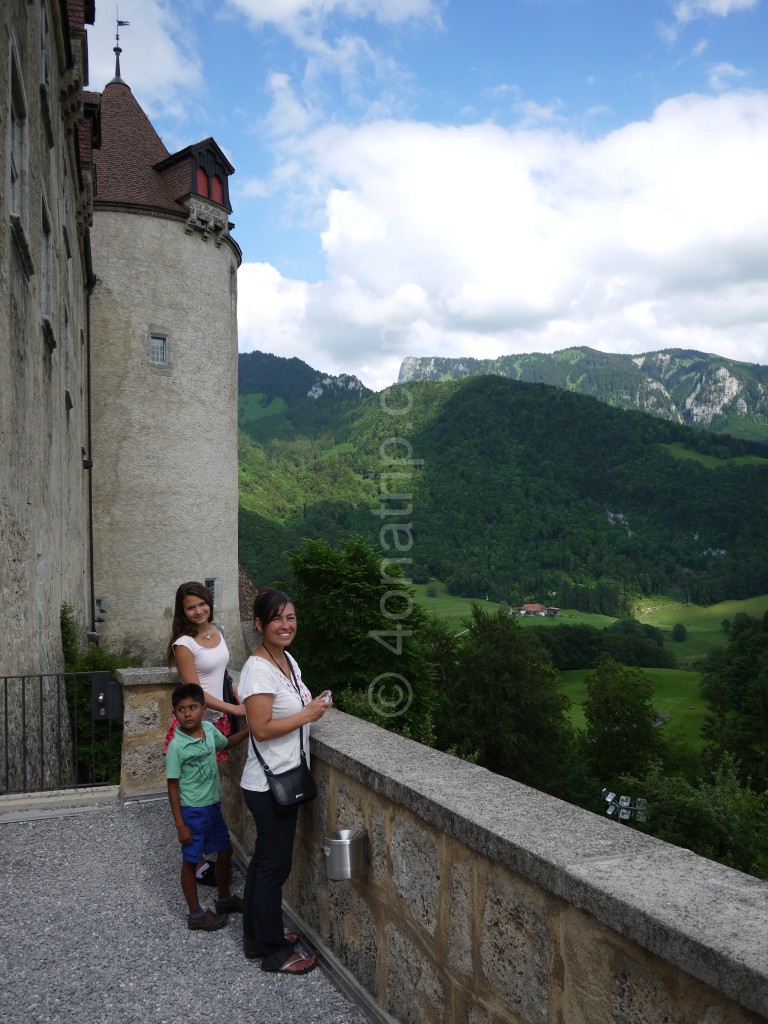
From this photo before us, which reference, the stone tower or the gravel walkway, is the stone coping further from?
the stone tower

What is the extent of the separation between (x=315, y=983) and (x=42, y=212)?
9.47m

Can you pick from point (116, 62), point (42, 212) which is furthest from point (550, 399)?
point (42, 212)

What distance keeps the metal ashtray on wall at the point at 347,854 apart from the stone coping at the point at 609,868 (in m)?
0.25

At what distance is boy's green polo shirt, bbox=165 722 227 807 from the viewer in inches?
182

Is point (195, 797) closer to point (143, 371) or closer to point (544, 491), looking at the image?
point (143, 371)

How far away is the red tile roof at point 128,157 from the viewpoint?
22875 mm

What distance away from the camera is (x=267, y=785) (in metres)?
3.91

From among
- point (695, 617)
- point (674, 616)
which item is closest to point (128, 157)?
point (695, 617)

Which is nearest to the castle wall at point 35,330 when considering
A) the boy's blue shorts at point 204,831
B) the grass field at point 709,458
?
the boy's blue shorts at point 204,831

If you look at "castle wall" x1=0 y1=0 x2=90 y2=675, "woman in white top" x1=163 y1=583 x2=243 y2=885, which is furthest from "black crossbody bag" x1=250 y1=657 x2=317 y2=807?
"castle wall" x1=0 y1=0 x2=90 y2=675

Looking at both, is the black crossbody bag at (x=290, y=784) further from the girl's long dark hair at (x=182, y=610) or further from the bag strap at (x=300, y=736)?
the girl's long dark hair at (x=182, y=610)

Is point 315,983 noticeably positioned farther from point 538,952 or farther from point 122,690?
point 122,690

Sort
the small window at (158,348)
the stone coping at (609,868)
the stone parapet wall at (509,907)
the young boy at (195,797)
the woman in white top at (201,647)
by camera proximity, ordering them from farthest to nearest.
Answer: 1. the small window at (158,348)
2. the woman in white top at (201,647)
3. the young boy at (195,797)
4. the stone parapet wall at (509,907)
5. the stone coping at (609,868)

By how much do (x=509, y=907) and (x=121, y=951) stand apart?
8.40 ft
